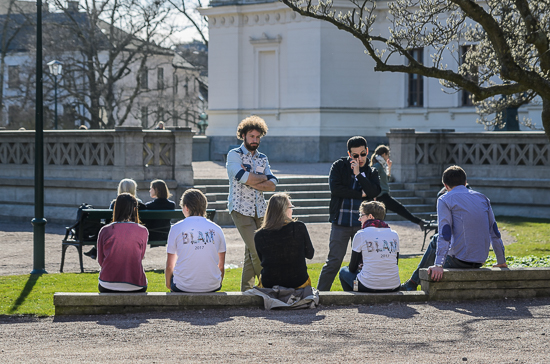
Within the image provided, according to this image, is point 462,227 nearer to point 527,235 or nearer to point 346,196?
point 346,196

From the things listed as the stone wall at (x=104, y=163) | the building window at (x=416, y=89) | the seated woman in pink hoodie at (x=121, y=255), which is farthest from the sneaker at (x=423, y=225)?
the building window at (x=416, y=89)

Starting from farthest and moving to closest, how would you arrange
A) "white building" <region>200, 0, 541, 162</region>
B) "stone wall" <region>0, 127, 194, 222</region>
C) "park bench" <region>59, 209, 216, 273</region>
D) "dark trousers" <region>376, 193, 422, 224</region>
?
"white building" <region>200, 0, 541, 162</region> < "stone wall" <region>0, 127, 194, 222</region> < "dark trousers" <region>376, 193, 422, 224</region> < "park bench" <region>59, 209, 216, 273</region>

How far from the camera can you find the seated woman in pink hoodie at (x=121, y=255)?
7.72 m

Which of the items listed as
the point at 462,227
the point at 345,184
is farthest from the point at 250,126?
the point at 462,227

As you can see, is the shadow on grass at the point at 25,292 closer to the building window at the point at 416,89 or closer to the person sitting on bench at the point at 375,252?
the person sitting on bench at the point at 375,252

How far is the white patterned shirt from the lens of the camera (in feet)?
27.7

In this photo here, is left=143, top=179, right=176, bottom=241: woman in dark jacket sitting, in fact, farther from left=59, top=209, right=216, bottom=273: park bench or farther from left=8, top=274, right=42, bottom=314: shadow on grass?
left=8, top=274, right=42, bottom=314: shadow on grass

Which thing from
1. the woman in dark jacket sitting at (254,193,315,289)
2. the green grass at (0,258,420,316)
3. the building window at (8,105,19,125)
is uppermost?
the building window at (8,105,19,125)

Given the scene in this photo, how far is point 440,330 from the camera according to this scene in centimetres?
674

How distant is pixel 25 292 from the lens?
9.01 m

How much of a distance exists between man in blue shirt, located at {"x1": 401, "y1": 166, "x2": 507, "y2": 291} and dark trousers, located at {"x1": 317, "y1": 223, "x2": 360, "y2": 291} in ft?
3.72

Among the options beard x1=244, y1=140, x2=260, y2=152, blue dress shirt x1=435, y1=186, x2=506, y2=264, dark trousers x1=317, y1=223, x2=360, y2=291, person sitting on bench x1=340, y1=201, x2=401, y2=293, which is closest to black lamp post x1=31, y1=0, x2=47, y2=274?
beard x1=244, y1=140, x2=260, y2=152

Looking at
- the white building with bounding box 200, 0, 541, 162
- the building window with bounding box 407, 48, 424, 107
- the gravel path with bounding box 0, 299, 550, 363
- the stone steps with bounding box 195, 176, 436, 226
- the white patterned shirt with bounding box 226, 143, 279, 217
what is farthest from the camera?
the building window with bounding box 407, 48, 424, 107

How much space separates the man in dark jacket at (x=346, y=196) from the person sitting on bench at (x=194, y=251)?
153 cm
